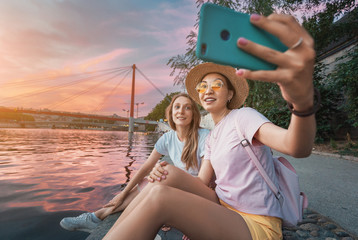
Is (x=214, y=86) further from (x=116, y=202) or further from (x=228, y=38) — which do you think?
(x=116, y=202)

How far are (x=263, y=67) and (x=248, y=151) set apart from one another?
0.67 m

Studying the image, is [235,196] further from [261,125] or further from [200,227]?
[261,125]

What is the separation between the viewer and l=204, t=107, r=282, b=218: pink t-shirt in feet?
3.89

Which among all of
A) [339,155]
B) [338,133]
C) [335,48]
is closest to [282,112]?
[338,133]

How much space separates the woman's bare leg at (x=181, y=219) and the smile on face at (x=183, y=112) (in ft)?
4.91

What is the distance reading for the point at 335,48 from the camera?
1218cm

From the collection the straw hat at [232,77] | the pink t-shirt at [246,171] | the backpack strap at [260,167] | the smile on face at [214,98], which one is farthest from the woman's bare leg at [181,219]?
the straw hat at [232,77]

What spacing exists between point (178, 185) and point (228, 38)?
1.12m

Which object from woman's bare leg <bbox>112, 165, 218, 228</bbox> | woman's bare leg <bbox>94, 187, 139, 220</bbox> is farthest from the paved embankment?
woman's bare leg <bbox>112, 165, 218, 228</bbox>

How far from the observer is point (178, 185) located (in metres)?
1.48

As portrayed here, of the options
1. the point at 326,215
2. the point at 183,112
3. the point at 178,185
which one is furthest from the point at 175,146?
the point at 326,215

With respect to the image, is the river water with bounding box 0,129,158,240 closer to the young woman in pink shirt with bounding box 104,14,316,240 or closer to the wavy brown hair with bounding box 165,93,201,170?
the wavy brown hair with bounding box 165,93,201,170

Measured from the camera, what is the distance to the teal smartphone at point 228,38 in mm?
644

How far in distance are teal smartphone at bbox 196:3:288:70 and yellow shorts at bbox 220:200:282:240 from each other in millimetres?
909
